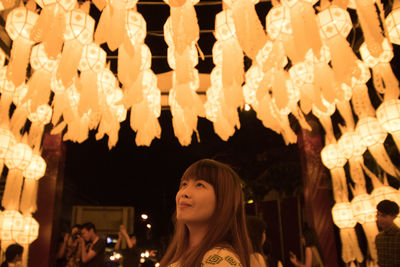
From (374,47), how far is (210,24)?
9.82ft

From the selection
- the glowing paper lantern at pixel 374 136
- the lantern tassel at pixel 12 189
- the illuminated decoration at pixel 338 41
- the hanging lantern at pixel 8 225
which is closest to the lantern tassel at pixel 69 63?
the illuminated decoration at pixel 338 41

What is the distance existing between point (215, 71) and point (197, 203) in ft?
7.76

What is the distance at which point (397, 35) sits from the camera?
2480mm

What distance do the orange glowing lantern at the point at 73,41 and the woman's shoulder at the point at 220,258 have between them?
1.46 metres

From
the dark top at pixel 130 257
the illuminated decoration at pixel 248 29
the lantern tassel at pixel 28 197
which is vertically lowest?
the dark top at pixel 130 257

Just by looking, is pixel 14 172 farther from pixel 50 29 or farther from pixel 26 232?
pixel 50 29

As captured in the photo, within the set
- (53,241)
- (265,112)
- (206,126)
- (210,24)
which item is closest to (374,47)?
(265,112)

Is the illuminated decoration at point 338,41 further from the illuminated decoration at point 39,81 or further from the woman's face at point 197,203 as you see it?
the illuminated decoration at point 39,81

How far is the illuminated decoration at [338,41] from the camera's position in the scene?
6.79ft

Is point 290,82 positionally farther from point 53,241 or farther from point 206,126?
point 206,126

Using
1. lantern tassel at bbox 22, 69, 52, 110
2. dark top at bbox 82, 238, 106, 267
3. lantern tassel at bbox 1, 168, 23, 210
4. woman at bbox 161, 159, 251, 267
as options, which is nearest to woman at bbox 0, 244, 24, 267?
lantern tassel at bbox 1, 168, 23, 210

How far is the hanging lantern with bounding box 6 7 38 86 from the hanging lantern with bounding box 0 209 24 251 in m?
1.83

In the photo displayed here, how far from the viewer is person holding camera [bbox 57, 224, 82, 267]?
173 inches

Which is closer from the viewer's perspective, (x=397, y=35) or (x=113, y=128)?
(x=397, y=35)
